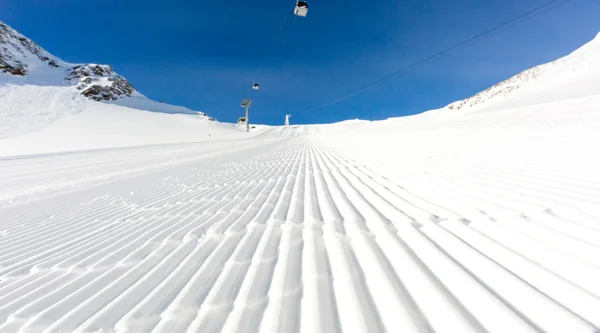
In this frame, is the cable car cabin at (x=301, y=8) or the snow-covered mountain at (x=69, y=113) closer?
the cable car cabin at (x=301, y=8)

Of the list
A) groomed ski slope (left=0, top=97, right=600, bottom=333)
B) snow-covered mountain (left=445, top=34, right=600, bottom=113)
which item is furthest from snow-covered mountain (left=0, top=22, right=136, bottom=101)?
snow-covered mountain (left=445, top=34, right=600, bottom=113)

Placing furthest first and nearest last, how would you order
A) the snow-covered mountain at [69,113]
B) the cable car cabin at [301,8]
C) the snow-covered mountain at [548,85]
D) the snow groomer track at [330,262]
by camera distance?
the snow-covered mountain at [548,85] → the snow-covered mountain at [69,113] → the cable car cabin at [301,8] → the snow groomer track at [330,262]

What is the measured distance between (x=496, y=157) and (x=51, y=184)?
36.3 ft

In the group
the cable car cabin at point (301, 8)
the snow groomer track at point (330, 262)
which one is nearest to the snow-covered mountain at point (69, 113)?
the cable car cabin at point (301, 8)

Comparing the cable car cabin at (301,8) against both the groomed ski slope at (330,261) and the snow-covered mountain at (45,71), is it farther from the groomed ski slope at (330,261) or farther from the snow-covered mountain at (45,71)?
the snow-covered mountain at (45,71)

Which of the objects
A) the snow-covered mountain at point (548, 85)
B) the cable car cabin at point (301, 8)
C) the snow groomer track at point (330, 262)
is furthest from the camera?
the snow-covered mountain at point (548, 85)

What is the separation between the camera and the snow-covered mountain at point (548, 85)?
79.4 feet

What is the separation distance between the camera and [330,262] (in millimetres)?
1931

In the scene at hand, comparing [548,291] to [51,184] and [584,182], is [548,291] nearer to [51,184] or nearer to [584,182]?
[584,182]

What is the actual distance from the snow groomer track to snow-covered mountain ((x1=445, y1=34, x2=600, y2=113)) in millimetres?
26058

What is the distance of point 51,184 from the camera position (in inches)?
302

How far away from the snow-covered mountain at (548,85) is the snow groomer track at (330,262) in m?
26.1

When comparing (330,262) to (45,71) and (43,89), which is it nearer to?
(43,89)

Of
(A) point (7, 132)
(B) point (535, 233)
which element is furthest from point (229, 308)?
(A) point (7, 132)
